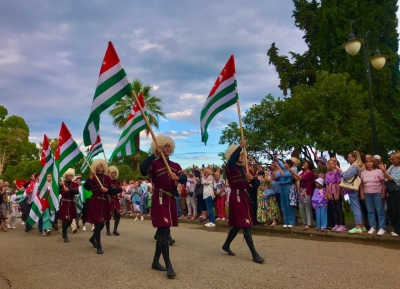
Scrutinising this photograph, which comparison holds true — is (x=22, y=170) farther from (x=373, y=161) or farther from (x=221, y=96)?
(x=373, y=161)

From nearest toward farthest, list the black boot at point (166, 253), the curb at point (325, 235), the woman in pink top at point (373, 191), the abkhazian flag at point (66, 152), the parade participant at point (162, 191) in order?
the black boot at point (166, 253)
the parade participant at point (162, 191)
the curb at point (325, 235)
the woman in pink top at point (373, 191)
the abkhazian flag at point (66, 152)

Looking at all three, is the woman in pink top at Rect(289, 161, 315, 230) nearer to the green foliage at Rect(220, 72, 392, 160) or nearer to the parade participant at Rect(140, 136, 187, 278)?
the parade participant at Rect(140, 136, 187, 278)

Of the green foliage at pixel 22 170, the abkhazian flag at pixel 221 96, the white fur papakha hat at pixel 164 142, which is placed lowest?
the white fur papakha hat at pixel 164 142

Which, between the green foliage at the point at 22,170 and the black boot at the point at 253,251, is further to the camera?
the green foliage at the point at 22,170

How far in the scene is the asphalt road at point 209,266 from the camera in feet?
17.4

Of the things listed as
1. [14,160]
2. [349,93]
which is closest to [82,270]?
[349,93]

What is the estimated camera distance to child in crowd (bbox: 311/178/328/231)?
33.0 feet

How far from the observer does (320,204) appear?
1010cm

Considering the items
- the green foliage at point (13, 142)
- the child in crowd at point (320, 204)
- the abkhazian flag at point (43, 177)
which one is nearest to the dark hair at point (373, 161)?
the child in crowd at point (320, 204)

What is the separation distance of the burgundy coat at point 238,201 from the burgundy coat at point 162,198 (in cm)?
117

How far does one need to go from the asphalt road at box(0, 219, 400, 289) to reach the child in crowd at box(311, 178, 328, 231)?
126 cm

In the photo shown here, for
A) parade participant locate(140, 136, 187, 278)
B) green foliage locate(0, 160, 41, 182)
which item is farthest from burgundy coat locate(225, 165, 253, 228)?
green foliage locate(0, 160, 41, 182)

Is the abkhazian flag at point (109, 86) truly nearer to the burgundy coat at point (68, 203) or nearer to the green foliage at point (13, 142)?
the burgundy coat at point (68, 203)

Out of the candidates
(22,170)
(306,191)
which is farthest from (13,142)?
(306,191)
